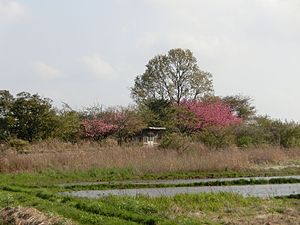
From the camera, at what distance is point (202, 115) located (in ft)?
216

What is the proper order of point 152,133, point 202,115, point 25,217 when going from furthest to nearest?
point 202,115, point 152,133, point 25,217

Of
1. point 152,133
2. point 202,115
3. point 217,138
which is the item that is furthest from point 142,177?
point 202,115

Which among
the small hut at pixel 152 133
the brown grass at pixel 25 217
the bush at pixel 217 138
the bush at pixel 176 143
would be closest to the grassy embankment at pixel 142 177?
the brown grass at pixel 25 217

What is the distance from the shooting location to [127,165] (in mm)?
36344

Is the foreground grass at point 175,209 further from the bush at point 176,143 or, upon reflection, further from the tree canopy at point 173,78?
the tree canopy at point 173,78

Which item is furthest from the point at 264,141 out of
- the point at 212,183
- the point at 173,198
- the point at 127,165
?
the point at 173,198

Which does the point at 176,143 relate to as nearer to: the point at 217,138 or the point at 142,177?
the point at 217,138

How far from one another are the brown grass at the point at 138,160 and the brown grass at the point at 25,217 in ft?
63.6

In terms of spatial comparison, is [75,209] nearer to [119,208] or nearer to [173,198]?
[119,208]

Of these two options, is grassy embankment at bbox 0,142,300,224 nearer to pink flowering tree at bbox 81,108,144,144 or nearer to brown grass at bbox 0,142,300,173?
brown grass at bbox 0,142,300,173

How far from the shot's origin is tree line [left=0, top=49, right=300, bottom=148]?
5216 centimetres

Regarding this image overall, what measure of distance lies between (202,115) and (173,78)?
9.31 metres

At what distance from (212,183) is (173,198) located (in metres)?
9.16

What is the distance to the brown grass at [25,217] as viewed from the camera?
13.7m
